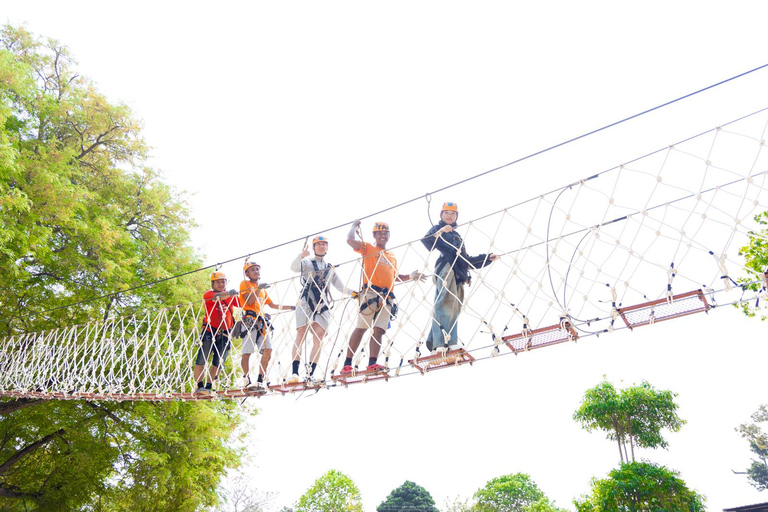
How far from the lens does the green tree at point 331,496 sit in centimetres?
2750

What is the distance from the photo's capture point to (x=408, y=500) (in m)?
35.3

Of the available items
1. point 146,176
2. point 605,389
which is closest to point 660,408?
point 605,389

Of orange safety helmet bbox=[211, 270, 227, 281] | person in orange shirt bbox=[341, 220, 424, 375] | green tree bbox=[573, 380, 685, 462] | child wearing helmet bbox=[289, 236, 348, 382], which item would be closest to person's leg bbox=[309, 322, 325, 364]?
child wearing helmet bbox=[289, 236, 348, 382]

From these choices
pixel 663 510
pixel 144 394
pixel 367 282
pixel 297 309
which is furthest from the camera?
pixel 663 510

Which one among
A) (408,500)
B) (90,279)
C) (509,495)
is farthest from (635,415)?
(408,500)

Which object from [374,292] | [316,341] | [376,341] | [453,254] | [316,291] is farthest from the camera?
[316,291]

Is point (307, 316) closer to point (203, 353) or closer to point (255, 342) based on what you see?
point (255, 342)

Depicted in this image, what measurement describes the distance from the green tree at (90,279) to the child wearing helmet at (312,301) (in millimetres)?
4838

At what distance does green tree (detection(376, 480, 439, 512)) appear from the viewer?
35.0 m

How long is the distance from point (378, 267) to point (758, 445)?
118 ft

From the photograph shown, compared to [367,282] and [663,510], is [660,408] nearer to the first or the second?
[663,510]

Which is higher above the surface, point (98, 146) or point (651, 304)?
point (98, 146)

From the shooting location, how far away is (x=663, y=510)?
48.4 feet

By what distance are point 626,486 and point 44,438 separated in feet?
47.0
